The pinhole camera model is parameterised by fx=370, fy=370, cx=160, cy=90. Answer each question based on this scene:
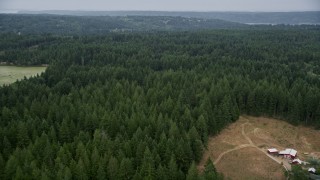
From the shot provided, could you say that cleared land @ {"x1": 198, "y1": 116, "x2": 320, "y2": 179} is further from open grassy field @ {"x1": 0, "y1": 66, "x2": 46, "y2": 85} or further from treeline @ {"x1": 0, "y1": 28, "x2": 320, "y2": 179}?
open grassy field @ {"x1": 0, "y1": 66, "x2": 46, "y2": 85}

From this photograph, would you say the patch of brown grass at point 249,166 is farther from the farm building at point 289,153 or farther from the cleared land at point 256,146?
the farm building at point 289,153

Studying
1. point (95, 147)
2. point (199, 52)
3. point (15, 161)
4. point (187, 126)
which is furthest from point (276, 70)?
point (15, 161)

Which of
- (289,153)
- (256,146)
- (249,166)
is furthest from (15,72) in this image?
(289,153)

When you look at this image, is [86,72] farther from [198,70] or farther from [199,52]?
[199,52]

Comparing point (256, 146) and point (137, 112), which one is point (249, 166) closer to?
point (256, 146)

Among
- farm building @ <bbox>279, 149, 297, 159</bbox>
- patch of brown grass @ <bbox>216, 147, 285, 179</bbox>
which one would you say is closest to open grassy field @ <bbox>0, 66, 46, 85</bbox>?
patch of brown grass @ <bbox>216, 147, 285, 179</bbox>
